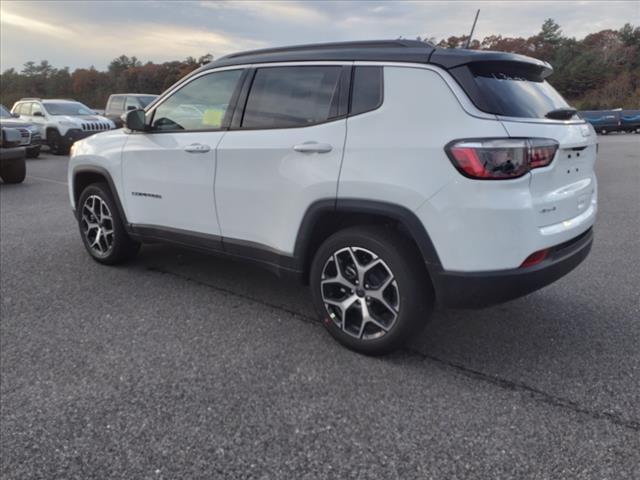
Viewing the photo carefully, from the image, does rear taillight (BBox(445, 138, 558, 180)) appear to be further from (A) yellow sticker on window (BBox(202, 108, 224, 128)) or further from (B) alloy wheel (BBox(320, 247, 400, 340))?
(A) yellow sticker on window (BBox(202, 108, 224, 128))

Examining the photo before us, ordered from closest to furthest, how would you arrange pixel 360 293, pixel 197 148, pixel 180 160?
pixel 360 293 → pixel 197 148 → pixel 180 160

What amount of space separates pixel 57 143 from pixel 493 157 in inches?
679

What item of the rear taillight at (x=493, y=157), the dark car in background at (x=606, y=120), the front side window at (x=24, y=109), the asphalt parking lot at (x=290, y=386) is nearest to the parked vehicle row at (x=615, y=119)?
the dark car in background at (x=606, y=120)

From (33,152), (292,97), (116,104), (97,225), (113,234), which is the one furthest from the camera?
(116,104)

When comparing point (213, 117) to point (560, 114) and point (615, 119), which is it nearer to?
point (560, 114)

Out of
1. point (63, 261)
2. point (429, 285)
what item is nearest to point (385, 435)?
point (429, 285)

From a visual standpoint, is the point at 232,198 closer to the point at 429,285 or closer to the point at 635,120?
the point at 429,285

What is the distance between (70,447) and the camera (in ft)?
8.02

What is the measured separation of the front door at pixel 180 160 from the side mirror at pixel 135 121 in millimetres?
64

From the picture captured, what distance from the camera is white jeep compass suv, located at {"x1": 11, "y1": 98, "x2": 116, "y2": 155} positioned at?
16.8 meters

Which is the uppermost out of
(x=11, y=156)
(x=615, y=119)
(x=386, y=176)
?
(x=615, y=119)

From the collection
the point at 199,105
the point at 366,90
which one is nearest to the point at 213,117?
the point at 199,105

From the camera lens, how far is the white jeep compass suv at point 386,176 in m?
2.74

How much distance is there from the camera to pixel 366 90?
10.3 feet
